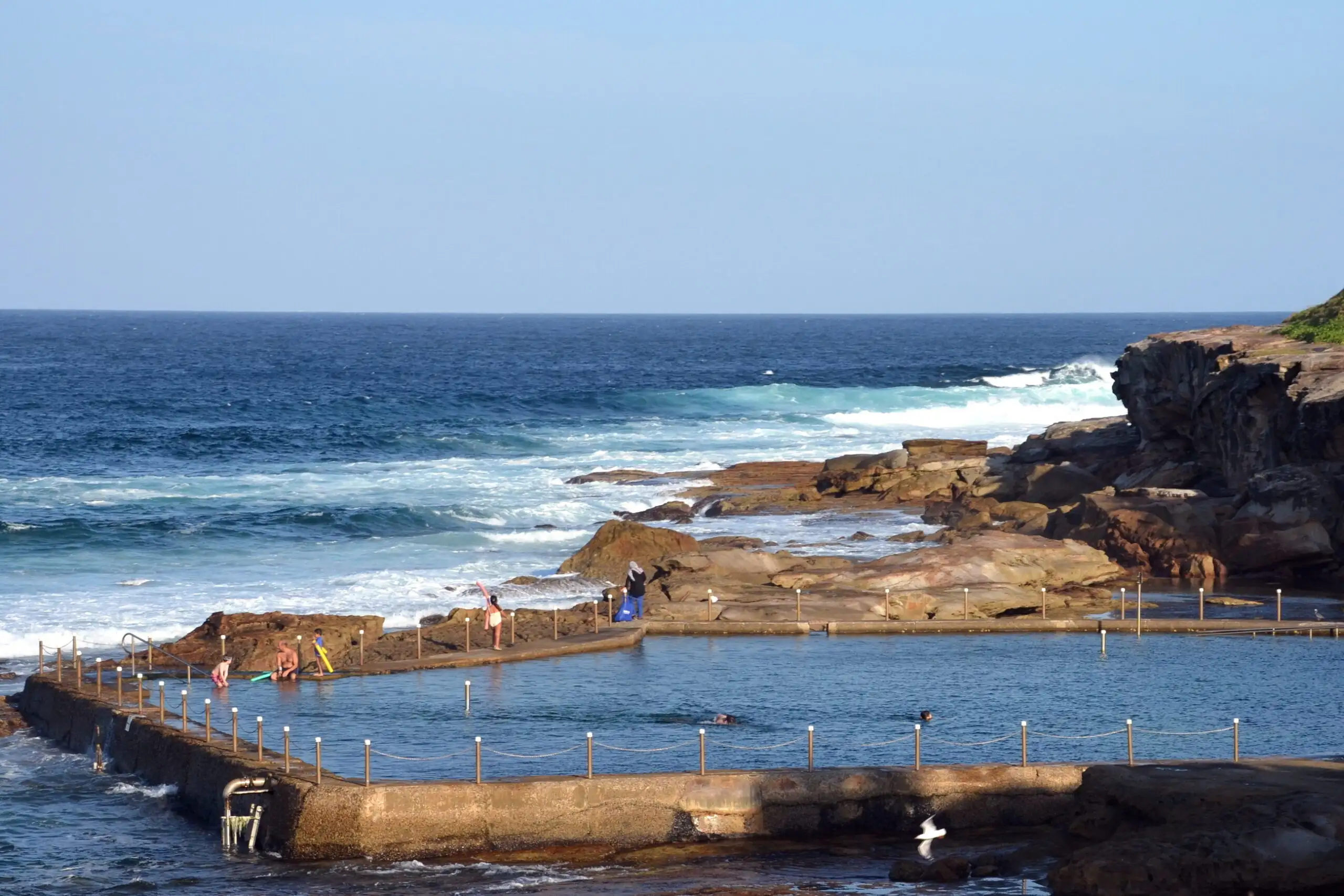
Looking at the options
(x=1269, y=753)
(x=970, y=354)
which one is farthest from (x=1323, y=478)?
(x=970, y=354)

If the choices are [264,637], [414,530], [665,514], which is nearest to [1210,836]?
[264,637]

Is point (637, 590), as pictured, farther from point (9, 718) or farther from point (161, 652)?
point (9, 718)

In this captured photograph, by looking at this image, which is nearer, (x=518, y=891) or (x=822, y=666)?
(x=518, y=891)

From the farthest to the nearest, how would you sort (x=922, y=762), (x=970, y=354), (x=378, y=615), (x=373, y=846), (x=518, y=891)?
1. (x=970, y=354)
2. (x=378, y=615)
3. (x=922, y=762)
4. (x=373, y=846)
5. (x=518, y=891)

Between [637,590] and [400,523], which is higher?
[637,590]

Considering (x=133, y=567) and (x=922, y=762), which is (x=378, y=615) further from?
(x=922, y=762)

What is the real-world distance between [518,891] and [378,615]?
66.0ft

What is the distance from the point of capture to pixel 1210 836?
2077 centimetres

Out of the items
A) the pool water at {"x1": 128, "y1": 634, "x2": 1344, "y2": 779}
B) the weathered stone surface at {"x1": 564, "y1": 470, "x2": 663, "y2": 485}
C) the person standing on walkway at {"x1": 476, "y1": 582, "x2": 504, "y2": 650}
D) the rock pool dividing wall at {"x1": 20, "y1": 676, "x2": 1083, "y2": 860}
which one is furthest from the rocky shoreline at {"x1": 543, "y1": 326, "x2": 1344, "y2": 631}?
the rock pool dividing wall at {"x1": 20, "y1": 676, "x2": 1083, "y2": 860}

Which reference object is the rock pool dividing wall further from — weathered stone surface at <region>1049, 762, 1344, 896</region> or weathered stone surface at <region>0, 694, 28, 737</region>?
weathered stone surface at <region>0, 694, 28, 737</region>

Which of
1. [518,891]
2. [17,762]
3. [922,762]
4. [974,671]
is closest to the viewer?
[518,891]

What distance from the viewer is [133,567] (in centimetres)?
4972

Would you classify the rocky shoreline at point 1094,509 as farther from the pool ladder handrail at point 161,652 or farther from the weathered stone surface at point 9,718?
the weathered stone surface at point 9,718

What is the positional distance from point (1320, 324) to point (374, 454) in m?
44.9
